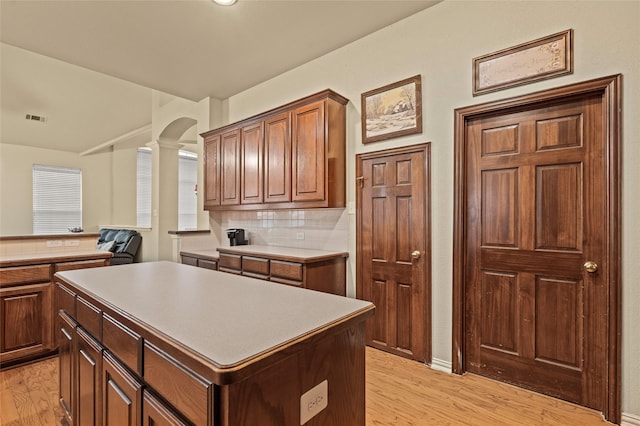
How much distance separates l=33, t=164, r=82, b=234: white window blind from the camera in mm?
7234

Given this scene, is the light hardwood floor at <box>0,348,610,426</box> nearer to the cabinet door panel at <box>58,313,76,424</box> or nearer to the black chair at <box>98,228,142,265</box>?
the cabinet door panel at <box>58,313,76,424</box>

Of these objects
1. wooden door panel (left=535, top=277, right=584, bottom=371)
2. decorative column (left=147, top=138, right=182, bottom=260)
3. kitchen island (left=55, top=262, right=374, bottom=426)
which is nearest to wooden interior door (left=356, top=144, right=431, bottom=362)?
wooden door panel (left=535, top=277, right=584, bottom=371)

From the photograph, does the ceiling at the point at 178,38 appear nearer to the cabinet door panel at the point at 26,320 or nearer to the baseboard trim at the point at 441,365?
the cabinet door panel at the point at 26,320

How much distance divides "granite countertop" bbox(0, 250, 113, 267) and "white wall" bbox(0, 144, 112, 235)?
567 centimetres

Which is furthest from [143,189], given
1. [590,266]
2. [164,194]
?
[590,266]

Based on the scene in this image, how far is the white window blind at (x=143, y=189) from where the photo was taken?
311 inches

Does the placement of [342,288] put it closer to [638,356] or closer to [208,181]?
[638,356]

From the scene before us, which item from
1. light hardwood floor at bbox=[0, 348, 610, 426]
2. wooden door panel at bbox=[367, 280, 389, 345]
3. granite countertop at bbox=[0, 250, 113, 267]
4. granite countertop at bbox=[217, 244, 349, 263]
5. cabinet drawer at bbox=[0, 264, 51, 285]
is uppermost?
granite countertop at bbox=[0, 250, 113, 267]

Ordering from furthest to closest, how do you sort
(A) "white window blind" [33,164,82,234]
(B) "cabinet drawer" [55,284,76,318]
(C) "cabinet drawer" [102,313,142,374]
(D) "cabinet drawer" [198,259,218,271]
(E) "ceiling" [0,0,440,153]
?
(A) "white window blind" [33,164,82,234], (D) "cabinet drawer" [198,259,218,271], (E) "ceiling" [0,0,440,153], (B) "cabinet drawer" [55,284,76,318], (C) "cabinet drawer" [102,313,142,374]

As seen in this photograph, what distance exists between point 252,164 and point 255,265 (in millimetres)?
1159

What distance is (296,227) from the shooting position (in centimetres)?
371

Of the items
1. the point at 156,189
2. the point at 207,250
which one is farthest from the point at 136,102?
the point at 207,250

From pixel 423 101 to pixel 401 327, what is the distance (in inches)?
74.7

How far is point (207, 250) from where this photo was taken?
437 centimetres
